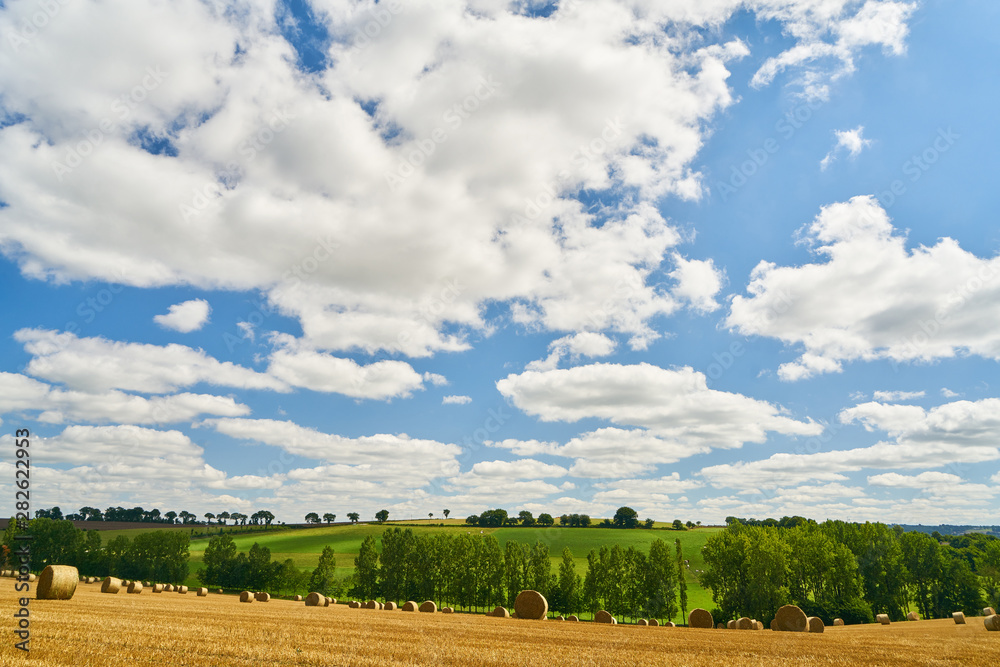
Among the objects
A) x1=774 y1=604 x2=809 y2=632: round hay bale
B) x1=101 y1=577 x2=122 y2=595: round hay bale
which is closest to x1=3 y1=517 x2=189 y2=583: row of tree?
x1=101 y1=577 x2=122 y2=595: round hay bale

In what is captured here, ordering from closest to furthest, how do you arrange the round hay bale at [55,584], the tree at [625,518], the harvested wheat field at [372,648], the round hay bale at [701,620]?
1. the harvested wheat field at [372,648]
2. the round hay bale at [55,584]
3. the round hay bale at [701,620]
4. the tree at [625,518]

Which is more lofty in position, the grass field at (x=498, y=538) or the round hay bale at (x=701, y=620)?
the round hay bale at (x=701, y=620)

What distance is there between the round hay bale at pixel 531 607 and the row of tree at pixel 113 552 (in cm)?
10535

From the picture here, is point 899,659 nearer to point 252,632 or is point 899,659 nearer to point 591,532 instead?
point 252,632

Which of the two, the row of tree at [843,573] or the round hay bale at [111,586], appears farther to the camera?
the row of tree at [843,573]

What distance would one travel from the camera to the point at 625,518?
188m

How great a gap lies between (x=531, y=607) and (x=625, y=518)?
15713 cm

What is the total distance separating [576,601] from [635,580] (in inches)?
398

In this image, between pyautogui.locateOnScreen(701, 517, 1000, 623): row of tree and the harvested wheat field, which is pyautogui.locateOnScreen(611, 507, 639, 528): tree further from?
the harvested wheat field

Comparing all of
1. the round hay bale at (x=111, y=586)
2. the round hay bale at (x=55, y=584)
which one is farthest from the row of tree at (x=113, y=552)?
the round hay bale at (x=55, y=584)

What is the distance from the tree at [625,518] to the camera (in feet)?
600

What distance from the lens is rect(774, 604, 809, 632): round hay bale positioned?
4150cm

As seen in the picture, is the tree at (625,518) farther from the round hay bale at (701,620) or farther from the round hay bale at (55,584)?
the round hay bale at (55,584)

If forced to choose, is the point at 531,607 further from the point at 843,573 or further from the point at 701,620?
the point at 843,573
